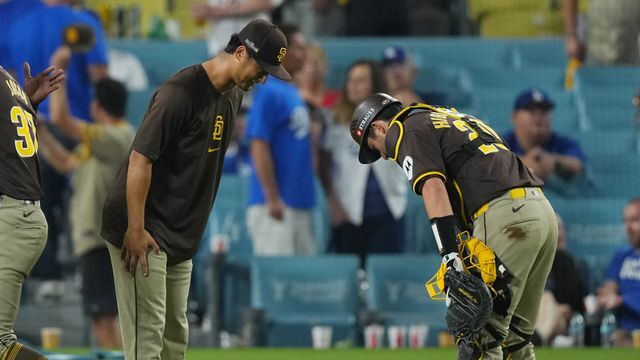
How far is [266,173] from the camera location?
11.1 m

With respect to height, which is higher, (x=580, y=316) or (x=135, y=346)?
(x=135, y=346)

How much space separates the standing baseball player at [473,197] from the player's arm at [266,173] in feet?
16.5

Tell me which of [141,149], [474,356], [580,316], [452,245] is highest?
[141,149]

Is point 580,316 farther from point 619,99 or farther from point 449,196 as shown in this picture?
point 449,196

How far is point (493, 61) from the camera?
1374 centimetres

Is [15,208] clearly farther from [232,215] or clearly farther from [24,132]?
[232,215]

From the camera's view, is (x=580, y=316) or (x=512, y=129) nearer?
(x=580, y=316)

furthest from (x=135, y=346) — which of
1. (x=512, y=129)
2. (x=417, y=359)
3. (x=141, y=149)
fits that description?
(x=512, y=129)

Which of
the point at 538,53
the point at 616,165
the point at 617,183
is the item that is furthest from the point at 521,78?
the point at 617,183

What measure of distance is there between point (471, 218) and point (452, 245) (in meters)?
0.39

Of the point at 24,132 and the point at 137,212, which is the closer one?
the point at 137,212

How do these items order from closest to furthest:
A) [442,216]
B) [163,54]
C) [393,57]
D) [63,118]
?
[442,216], [63,118], [393,57], [163,54]

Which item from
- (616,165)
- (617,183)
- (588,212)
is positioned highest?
(616,165)

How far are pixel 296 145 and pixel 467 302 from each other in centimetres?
584
